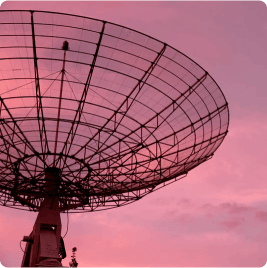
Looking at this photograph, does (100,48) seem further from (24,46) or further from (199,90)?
(199,90)

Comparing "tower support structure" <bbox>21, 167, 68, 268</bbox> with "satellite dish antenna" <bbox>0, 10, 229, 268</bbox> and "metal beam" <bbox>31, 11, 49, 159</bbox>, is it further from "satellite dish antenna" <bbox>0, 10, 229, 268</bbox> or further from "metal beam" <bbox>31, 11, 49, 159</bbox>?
"metal beam" <bbox>31, 11, 49, 159</bbox>

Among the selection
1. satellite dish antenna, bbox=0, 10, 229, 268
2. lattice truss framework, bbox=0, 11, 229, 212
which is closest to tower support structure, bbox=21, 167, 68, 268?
satellite dish antenna, bbox=0, 10, 229, 268

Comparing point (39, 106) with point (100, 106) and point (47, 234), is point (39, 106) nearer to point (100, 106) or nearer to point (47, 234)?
point (100, 106)

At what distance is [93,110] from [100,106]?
69cm

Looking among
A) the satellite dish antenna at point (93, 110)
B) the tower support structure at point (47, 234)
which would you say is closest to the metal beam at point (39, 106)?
the satellite dish antenna at point (93, 110)

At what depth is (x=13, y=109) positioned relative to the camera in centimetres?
2770

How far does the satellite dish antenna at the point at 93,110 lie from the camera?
24250 mm

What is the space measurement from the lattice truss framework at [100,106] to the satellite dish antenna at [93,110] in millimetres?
69

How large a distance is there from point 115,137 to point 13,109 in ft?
25.6

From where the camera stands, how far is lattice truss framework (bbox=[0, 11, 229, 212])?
79.3 ft

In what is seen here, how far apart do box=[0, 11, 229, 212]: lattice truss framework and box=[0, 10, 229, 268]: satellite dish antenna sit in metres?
0.07

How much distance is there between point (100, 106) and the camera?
93.3ft

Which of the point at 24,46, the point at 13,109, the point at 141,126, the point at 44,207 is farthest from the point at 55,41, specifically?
the point at 44,207

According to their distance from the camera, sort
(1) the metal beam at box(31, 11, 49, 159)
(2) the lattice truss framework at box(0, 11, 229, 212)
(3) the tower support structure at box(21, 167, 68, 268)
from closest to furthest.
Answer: (2) the lattice truss framework at box(0, 11, 229, 212)
(1) the metal beam at box(31, 11, 49, 159)
(3) the tower support structure at box(21, 167, 68, 268)
